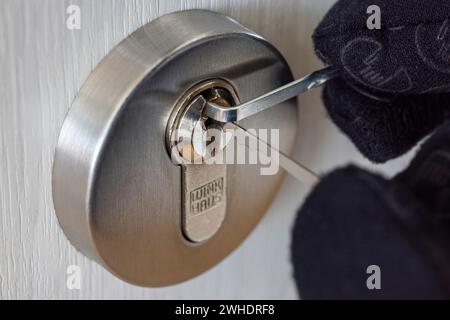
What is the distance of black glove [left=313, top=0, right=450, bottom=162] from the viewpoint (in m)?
0.24

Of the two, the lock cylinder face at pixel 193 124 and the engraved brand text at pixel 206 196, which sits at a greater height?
the lock cylinder face at pixel 193 124

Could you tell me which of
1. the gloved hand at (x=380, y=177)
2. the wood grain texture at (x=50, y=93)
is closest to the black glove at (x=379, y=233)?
the gloved hand at (x=380, y=177)

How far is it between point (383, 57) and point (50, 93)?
124mm

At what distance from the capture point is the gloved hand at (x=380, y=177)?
0.60 feet

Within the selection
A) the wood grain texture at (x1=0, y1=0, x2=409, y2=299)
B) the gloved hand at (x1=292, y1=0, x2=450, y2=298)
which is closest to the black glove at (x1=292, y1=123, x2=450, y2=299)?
the gloved hand at (x1=292, y1=0, x2=450, y2=298)

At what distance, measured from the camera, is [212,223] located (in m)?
0.29

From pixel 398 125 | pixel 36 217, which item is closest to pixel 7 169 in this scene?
pixel 36 217

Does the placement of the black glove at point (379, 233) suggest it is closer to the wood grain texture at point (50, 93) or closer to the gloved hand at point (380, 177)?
the gloved hand at point (380, 177)

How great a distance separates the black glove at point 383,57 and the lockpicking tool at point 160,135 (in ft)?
0.06

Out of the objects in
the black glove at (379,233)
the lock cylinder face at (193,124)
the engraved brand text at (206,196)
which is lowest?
the black glove at (379,233)

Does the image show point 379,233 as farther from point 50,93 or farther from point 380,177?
point 50,93

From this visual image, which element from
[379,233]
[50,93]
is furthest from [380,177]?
[50,93]

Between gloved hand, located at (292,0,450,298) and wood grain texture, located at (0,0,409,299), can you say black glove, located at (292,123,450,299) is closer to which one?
gloved hand, located at (292,0,450,298)

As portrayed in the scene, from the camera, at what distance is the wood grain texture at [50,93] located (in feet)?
0.78
